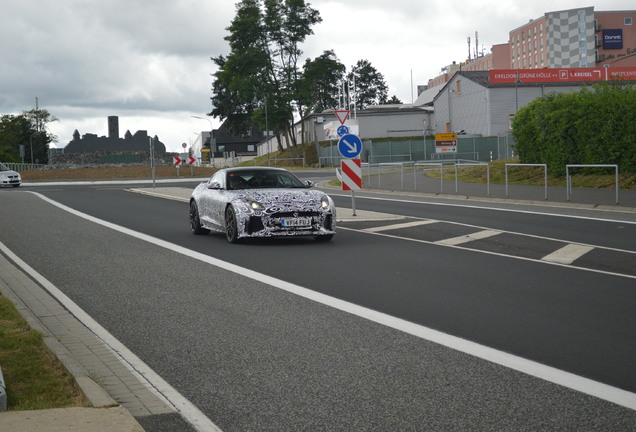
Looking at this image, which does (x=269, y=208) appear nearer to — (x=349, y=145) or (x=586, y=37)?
(x=349, y=145)

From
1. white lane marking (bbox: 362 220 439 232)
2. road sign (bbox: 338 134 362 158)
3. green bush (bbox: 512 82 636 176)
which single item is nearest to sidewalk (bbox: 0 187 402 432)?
white lane marking (bbox: 362 220 439 232)

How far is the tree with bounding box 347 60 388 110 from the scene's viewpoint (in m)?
156

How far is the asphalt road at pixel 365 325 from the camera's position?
5.08 meters

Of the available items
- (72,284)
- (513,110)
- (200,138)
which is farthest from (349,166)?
(200,138)

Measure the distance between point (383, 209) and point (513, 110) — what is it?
59.2m

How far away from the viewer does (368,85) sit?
158m

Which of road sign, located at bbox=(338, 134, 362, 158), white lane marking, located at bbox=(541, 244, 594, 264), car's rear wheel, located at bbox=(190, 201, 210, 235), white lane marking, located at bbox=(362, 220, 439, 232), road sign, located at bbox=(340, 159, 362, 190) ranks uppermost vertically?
road sign, located at bbox=(338, 134, 362, 158)

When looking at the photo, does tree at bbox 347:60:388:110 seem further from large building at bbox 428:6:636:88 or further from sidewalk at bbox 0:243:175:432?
sidewalk at bbox 0:243:175:432

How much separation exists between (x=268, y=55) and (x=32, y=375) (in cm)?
8375

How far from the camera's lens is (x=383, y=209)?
24234 millimetres

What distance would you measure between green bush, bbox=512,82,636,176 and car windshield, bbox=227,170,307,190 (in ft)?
51.1

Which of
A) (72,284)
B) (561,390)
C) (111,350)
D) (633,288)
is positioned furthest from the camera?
(72,284)

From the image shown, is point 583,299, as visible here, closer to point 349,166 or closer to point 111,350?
point 111,350

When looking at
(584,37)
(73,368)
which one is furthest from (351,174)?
(584,37)
